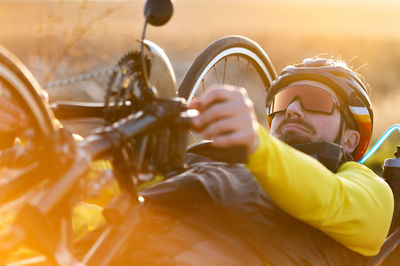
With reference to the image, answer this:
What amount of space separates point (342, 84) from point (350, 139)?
36cm

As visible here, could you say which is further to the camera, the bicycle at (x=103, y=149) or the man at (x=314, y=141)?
the man at (x=314, y=141)

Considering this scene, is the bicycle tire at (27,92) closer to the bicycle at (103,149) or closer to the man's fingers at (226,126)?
the bicycle at (103,149)

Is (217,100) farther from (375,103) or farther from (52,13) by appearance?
(375,103)

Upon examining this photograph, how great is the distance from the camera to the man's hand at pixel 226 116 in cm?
158

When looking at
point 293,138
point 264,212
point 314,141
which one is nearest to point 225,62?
point 293,138

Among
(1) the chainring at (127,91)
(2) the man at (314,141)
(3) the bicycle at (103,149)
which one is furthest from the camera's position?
(1) the chainring at (127,91)

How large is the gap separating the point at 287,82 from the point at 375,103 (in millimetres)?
14432

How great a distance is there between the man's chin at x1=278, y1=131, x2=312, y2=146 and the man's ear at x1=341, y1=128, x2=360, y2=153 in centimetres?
33

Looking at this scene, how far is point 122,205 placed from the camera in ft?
6.16

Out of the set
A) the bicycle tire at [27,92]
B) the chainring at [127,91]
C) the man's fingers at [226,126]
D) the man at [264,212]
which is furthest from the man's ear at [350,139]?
the bicycle tire at [27,92]

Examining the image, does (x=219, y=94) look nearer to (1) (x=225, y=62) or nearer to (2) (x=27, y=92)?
(2) (x=27, y=92)

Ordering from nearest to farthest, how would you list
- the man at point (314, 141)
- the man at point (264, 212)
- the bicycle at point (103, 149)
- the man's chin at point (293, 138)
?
1. the bicycle at point (103, 149)
2. the man at point (314, 141)
3. the man at point (264, 212)
4. the man's chin at point (293, 138)

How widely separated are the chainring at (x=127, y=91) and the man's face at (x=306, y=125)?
1374 millimetres

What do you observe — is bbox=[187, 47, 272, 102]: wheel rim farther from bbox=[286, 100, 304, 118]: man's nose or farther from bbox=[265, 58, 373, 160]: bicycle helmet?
bbox=[286, 100, 304, 118]: man's nose
